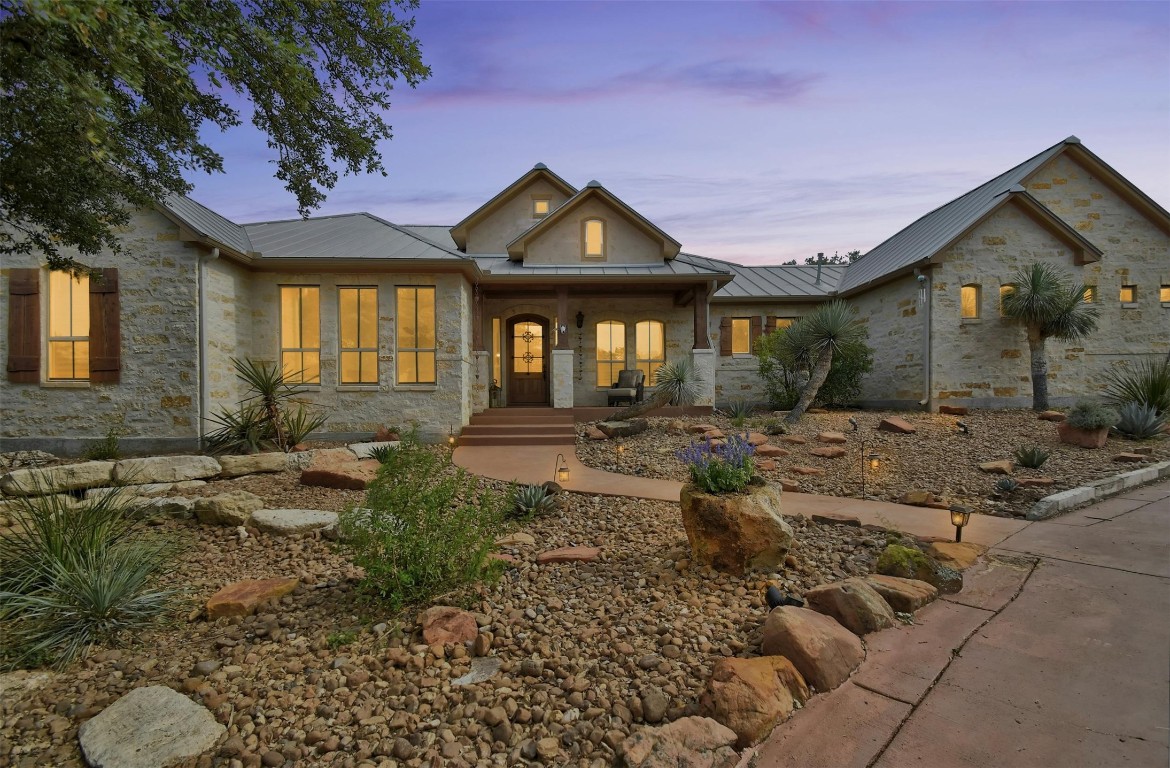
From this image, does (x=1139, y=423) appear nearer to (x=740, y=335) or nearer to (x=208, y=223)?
(x=740, y=335)

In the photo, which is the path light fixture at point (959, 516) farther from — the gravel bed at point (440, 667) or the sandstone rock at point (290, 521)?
the sandstone rock at point (290, 521)

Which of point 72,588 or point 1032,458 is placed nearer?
point 72,588

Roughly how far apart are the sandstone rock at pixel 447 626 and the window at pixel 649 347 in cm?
1085

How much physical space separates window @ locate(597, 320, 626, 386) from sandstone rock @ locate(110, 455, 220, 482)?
871 cm

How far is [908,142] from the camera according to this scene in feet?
24.6

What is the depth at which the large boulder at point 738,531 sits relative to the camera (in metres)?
3.31

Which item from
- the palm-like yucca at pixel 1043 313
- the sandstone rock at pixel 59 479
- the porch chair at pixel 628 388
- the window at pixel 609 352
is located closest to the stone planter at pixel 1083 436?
the palm-like yucca at pixel 1043 313

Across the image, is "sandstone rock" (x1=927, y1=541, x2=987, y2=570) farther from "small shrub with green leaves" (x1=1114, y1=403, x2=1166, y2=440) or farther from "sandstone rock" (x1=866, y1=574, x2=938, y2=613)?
"small shrub with green leaves" (x1=1114, y1=403, x2=1166, y2=440)

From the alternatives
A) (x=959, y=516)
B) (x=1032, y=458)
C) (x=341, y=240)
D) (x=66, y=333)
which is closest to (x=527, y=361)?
(x=341, y=240)

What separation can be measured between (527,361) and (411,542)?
10.6 meters

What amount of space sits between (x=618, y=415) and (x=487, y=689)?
7.94 metres

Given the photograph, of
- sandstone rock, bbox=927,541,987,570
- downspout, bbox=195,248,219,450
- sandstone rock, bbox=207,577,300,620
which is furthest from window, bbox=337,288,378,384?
sandstone rock, bbox=927,541,987,570

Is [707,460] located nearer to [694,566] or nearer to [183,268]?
[694,566]

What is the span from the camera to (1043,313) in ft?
36.1
